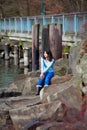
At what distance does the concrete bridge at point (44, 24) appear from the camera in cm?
2490

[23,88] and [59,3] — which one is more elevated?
[59,3]

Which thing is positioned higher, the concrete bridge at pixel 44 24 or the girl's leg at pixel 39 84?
the concrete bridge at pixel 44 24

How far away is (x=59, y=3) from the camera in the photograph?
67.1 metres

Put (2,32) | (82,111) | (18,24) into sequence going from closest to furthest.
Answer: (82,111), (18,24), (2,32)

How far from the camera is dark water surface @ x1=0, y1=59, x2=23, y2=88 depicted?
26.0 metres

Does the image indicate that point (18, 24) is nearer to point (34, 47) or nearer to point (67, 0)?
point (34, 47)

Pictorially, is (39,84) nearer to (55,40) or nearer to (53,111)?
(53,111)

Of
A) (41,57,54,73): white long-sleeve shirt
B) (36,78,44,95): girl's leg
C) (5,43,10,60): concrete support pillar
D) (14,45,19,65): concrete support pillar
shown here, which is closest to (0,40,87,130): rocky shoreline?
(36,78,44,95): girl's leg

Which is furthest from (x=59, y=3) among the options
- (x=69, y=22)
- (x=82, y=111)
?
(x=82, y=111)

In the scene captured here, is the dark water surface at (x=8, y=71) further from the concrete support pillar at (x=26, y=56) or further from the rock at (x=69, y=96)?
the rock at (x=69, y=96)

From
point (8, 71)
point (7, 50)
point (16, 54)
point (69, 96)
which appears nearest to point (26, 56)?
point (8, 71)

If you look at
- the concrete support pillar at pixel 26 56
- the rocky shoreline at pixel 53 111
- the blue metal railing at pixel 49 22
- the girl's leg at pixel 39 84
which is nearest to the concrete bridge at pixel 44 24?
the blue metal railing at pixel 49 22

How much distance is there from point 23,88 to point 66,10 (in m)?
50.2

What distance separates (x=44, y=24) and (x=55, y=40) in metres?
9.65
